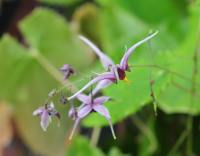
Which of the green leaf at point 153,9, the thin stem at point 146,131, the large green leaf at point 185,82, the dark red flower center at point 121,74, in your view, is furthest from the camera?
the green leaf at point 153,9

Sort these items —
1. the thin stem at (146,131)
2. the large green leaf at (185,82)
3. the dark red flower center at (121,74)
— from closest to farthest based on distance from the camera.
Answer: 1. the dark red flower center at (121,74)
2. the large green leaf at (185,82)
3. the thin stem at (146,131)

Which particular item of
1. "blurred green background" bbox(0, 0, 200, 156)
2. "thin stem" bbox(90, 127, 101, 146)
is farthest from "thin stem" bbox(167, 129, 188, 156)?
"thin stem" bbox(90, 127, 101, 146)

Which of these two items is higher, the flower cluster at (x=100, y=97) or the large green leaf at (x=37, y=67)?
the flower cluster at (x=100, y=97)

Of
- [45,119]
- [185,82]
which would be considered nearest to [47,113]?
[45,119]

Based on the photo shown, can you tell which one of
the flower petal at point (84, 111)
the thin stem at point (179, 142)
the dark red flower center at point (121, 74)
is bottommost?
the thin stem at point (179, 142)

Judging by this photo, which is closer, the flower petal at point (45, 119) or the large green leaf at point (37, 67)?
the flower petal at point (45, 119)

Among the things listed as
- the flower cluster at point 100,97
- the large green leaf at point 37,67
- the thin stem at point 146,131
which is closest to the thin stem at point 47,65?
the large green leaf at point 37,67

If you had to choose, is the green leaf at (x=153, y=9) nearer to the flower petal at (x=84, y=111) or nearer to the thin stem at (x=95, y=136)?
the thin stem at (x=95, y=136)
